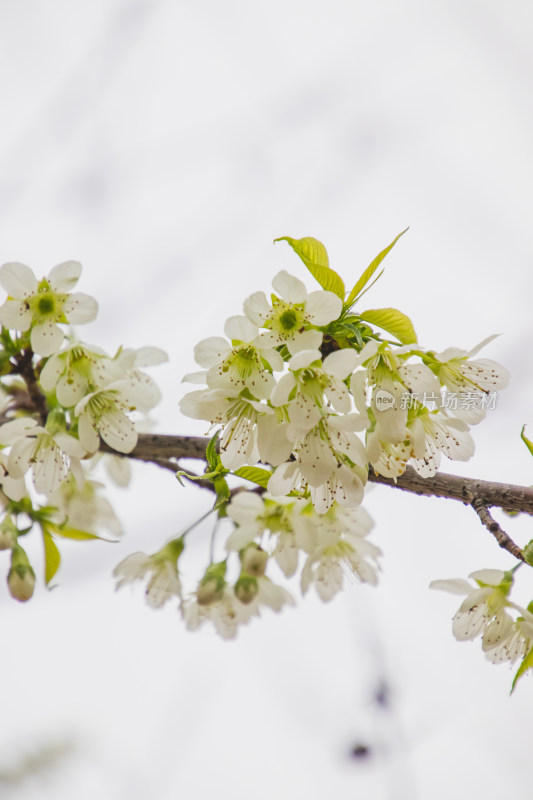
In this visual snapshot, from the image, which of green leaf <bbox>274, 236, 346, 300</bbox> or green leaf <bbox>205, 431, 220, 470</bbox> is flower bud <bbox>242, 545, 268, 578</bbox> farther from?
green leaf <bbox>274, 236, 346, 300</bbox>

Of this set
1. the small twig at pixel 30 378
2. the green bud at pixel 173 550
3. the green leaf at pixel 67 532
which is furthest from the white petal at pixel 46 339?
the green bud at pixel 173 550

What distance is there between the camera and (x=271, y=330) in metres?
1.04

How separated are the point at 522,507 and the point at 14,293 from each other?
99cm

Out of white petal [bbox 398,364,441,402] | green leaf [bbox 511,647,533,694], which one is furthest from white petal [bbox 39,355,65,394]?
green leaf [bbox 511,647,533,694]

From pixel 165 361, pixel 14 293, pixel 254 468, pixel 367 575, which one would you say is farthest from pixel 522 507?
pixel 14 293

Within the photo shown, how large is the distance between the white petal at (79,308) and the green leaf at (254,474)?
438mm

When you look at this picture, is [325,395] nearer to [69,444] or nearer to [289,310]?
[289,310]

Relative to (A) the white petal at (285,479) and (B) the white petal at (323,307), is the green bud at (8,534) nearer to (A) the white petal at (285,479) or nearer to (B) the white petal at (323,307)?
(A) the white petal at (285,479)

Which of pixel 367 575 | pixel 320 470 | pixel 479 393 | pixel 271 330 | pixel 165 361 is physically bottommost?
pixel 367 575

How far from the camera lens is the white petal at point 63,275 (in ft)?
4.24

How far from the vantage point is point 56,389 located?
132 cm

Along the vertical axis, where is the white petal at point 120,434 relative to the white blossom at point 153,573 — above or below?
above

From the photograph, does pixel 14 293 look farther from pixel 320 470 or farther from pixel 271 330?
pixel 320 470

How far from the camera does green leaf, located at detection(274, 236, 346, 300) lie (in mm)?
1029
